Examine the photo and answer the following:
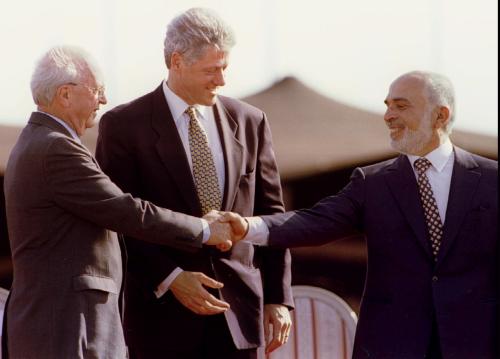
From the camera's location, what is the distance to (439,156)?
10.9ft

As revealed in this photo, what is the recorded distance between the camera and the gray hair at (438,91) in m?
3.33

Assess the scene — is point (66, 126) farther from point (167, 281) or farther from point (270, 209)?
point (270, 209)

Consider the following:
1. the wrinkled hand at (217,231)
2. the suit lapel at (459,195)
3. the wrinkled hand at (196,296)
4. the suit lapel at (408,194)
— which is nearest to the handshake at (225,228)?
the wrinkled hand at (217,231)

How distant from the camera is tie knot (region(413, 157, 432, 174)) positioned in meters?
3.31

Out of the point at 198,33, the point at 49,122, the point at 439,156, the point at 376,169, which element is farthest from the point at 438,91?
the point at 49,122

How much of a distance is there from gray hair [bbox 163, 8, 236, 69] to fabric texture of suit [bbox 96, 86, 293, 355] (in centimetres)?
19

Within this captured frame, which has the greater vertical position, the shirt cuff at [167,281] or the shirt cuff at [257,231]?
the shirt cuff at [257,231]

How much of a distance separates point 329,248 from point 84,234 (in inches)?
60.9

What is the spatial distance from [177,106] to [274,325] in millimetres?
827

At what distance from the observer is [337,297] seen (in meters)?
3.95

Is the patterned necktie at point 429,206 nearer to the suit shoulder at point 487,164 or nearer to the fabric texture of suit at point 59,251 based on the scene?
the suit shoulder at point 487,164

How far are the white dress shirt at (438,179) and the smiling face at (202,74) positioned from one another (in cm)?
45

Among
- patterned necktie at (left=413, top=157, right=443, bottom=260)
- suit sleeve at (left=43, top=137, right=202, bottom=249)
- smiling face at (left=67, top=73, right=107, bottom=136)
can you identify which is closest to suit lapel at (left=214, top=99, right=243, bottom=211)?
suit sleeve at (left=43, top=137, right=202, bottom=249)

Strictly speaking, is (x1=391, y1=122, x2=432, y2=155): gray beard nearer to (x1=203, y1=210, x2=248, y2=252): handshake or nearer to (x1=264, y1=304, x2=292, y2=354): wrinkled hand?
(x1=203, y1=210, x2=248, y2=252): handshake
